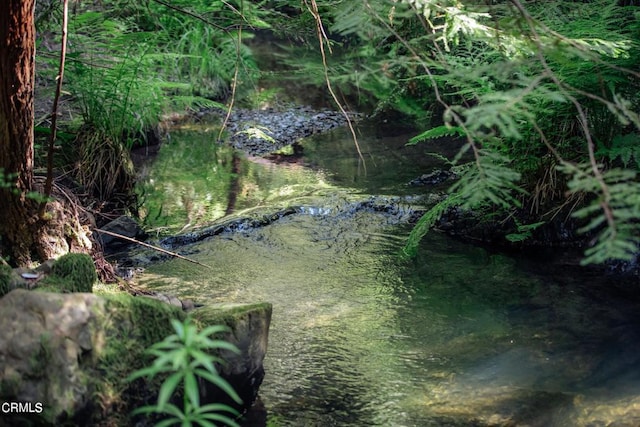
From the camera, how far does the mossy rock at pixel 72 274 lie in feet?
10.4

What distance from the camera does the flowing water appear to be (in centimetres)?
339

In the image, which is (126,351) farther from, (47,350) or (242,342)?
(242,342)

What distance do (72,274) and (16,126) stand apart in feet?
2.56

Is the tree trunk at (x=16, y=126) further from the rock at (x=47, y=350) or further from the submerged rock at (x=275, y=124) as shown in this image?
the submerged rock at (x=275, y=124)

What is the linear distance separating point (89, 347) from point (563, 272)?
3.53 metres

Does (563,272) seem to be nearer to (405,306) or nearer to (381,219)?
(405,306)

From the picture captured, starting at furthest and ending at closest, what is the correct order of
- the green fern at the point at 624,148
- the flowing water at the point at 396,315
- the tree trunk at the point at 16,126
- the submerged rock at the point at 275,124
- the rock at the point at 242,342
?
the submerged rock at the point at 275,124 < the green fern at the point at 624,148 < the flowing water at the point at 396,315 < the tree trunk at the point at 16,126 < the rock at the point at 242,342

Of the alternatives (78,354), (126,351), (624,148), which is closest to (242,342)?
(126,351)

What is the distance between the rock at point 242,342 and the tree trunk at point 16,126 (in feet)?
3.43

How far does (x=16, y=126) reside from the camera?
133 inches

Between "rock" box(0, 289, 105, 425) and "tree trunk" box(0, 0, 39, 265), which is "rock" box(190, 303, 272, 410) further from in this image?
"tree trunk" box(0, 0, 39, 265)

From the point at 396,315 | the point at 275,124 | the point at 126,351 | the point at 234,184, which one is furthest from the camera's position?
the point at 275,124

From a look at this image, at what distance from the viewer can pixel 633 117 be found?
2.33 m

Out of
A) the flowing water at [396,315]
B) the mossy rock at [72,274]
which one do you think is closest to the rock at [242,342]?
the flowing water at [396,315]
